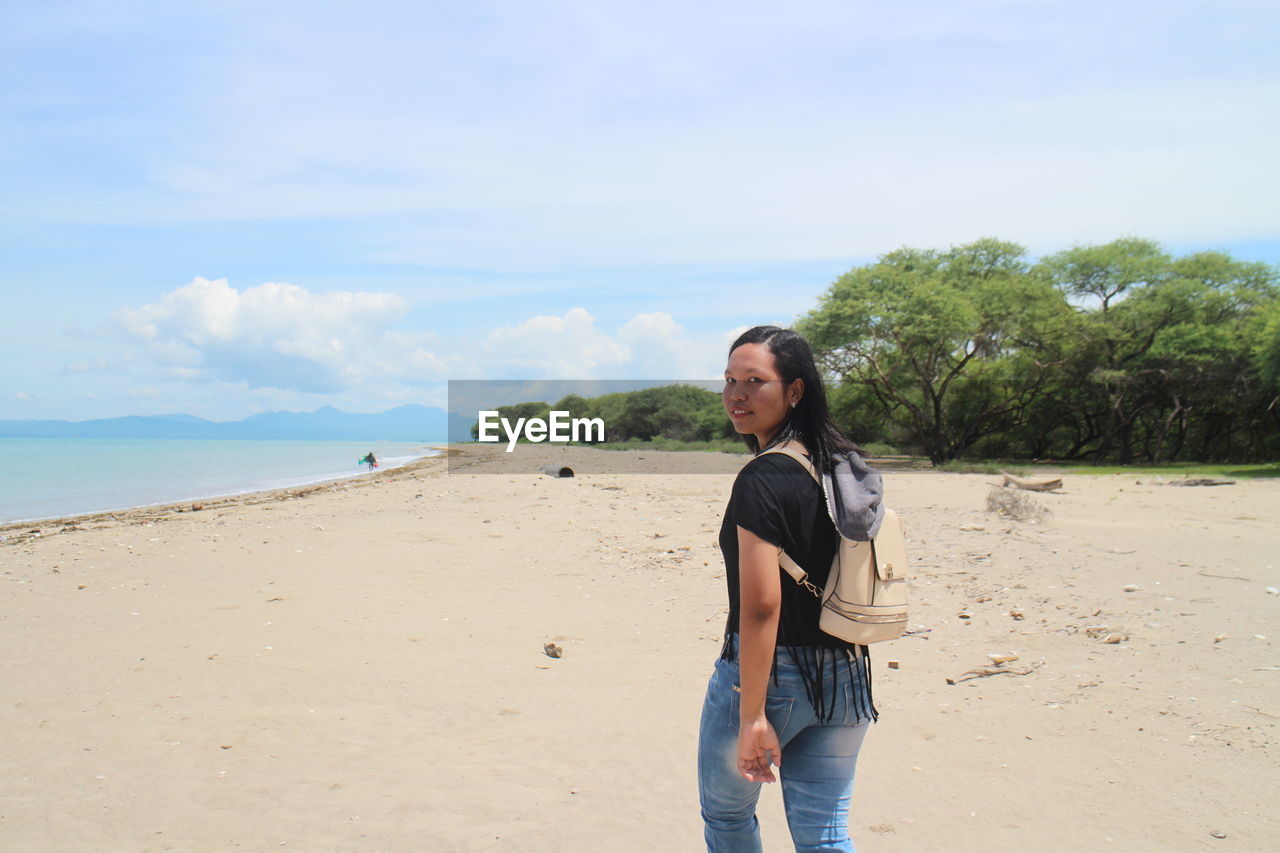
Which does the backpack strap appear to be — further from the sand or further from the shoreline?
the shoreline

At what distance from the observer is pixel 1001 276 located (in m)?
34.2

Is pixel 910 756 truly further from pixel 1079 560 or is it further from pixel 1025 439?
pixel 1025 439

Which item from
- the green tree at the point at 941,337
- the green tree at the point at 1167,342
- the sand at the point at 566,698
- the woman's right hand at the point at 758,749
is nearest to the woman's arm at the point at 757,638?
the woman's right hand at the point at 758,749

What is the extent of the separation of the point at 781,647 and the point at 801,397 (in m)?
0.61

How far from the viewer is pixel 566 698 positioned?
Result: 4762 mm

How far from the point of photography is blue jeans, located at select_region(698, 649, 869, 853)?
6.32ft

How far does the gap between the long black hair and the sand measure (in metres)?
1.89

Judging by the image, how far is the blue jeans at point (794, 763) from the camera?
6.32 feet

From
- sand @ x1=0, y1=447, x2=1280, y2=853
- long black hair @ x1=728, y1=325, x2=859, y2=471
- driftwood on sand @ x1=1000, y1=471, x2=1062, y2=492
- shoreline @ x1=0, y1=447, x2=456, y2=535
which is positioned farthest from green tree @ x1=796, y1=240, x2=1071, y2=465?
long black hair @ x1=728, y1=325, x2=859, y2=471

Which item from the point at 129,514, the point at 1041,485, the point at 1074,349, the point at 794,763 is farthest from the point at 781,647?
the point at 1074,349

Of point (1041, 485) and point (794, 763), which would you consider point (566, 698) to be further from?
point (1041, 485)

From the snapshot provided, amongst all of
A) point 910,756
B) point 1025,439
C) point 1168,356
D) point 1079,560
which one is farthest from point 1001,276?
point 910,756

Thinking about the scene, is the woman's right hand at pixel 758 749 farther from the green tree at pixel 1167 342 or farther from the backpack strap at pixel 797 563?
the green tree at pixel 1167 342

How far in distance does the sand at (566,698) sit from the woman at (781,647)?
1335 mm
